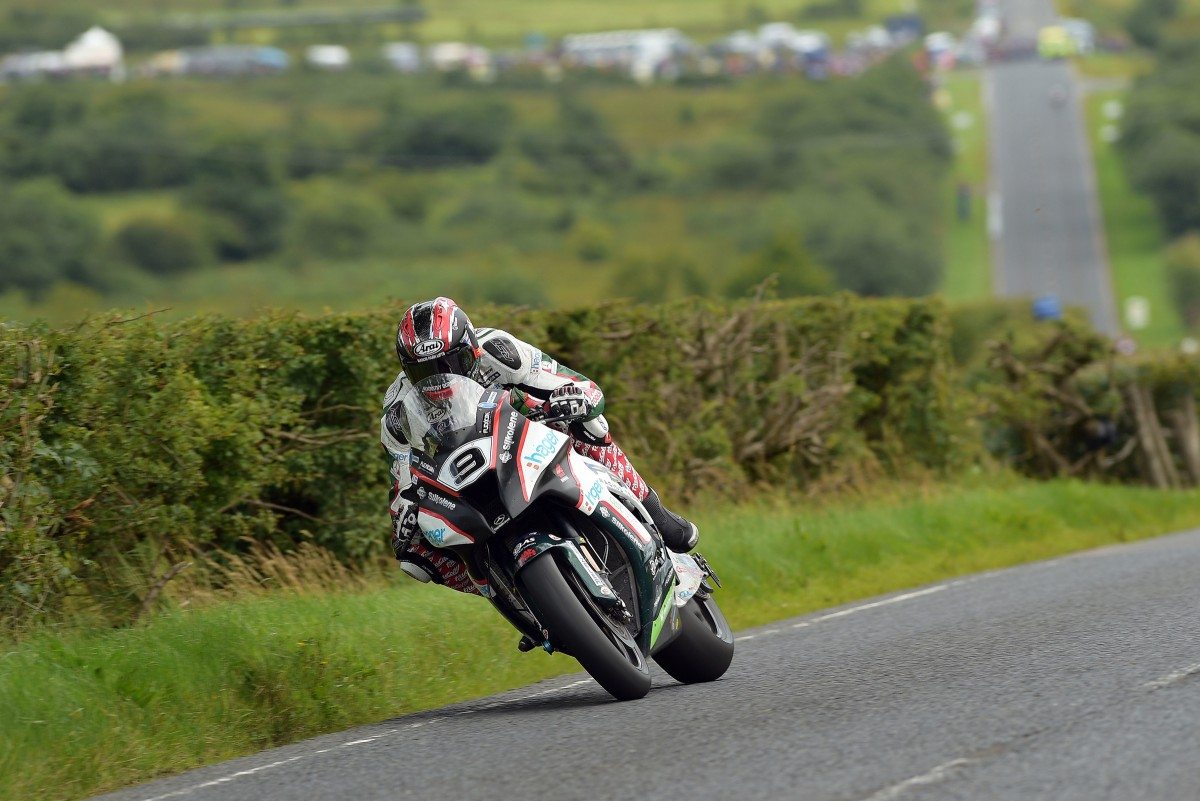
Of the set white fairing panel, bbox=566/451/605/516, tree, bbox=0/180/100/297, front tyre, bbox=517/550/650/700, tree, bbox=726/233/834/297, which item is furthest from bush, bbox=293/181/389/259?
front tyre, bbox=517/550/650/700

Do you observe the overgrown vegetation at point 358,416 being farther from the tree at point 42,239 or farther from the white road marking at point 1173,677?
the tree at point 42,239

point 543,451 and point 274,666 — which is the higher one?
point 543,451

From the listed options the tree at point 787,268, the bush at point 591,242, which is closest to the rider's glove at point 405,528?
the tree at point 787,268

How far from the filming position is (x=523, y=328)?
49.5 feet

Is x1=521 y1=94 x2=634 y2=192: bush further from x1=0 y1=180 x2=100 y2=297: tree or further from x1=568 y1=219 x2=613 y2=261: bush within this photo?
x1=0 y1=180 x2=100 y2=297: tree

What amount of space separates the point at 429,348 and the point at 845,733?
2.73 m

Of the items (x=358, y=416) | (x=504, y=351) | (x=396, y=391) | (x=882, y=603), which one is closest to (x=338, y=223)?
(x=358, y=416)

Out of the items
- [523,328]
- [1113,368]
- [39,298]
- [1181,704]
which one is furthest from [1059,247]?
[1181,704]

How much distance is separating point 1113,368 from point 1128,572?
10996 millimetres

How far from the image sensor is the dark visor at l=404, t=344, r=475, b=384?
28.2 feet

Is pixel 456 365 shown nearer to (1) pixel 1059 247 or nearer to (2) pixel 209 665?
(2) pixel 209 665

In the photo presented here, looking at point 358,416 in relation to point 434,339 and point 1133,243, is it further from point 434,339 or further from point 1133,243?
point 1133,243

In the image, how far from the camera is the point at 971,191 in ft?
423

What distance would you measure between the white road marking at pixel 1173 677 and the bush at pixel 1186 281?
269 feet
